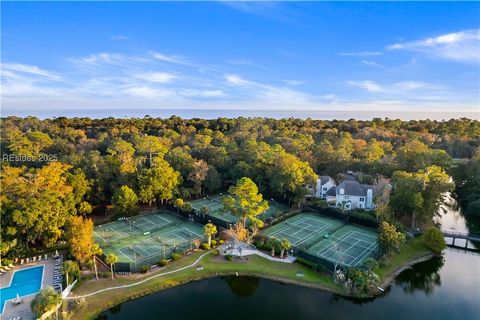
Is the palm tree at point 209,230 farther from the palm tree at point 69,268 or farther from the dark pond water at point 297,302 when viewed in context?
the palm tree at point 69,268

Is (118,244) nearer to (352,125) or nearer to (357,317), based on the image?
(357,317)

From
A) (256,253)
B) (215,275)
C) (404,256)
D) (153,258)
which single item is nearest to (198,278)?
(215,275)

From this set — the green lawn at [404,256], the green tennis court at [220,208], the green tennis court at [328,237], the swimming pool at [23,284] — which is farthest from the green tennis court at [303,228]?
the swimming pool at [23,284]

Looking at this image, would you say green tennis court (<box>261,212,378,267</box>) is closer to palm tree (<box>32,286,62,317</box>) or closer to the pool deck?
palm tree (<box>32,286,62,317</box>)

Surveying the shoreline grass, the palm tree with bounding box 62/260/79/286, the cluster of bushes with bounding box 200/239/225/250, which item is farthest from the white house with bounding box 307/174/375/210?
the palm tree with bounding box 62/260/79/286

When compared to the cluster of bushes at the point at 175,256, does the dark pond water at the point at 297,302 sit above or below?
below

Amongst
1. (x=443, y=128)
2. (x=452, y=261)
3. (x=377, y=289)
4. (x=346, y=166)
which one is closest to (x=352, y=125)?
(x=443, y=128)
